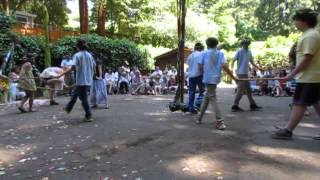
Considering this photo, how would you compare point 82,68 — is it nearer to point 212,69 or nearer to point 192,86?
point 192,86

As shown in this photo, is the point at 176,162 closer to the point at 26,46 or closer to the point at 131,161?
the point at 131,161

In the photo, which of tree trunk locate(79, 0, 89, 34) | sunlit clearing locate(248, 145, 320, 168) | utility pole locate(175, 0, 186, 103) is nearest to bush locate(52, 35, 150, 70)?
tree trunk locate(79, 0, 89, 34)

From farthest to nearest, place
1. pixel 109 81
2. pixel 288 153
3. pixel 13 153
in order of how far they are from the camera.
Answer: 1. pixel 109 81
2. pixel 13 153
3. pixel 288 153

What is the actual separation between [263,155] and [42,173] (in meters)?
2.94

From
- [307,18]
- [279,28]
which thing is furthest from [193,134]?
[279,28]

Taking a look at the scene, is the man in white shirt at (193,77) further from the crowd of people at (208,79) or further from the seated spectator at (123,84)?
the seated spectator at (123,84)

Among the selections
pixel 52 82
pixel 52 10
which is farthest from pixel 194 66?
pixel 52 10

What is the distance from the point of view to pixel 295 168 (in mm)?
6238

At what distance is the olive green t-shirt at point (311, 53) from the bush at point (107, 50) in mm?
17971

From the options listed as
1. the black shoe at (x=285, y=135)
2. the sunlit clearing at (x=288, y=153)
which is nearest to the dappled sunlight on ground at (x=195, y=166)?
the sunlit clearing at (x=288, y=153)

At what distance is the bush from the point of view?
24.8 meters

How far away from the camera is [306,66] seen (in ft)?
24.6

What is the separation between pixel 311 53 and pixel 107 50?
65.5 feet

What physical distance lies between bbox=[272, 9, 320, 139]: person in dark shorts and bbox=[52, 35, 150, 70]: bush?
17.9 metres
